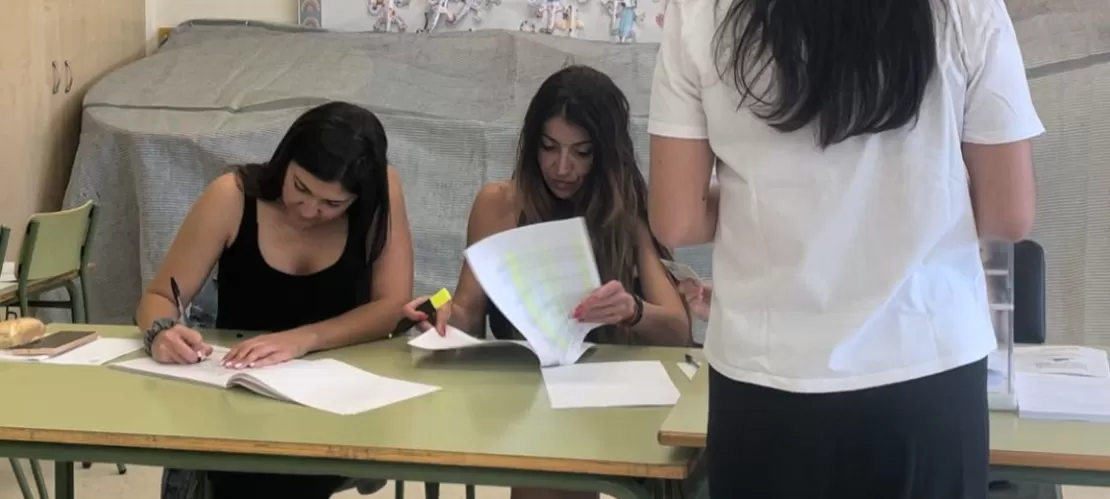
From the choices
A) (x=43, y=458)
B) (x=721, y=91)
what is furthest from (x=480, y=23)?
(x=721, y=91)

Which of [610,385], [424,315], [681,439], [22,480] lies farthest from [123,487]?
A: [681,439]

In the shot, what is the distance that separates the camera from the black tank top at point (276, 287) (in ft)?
6.30

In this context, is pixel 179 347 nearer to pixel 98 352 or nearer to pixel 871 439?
pixel 98 352

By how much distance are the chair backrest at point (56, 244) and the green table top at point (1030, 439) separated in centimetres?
205

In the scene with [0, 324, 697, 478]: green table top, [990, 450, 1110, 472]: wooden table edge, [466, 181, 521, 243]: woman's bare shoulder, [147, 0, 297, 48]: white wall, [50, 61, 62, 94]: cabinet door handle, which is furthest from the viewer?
[147, 0, 297, 48]: white wall

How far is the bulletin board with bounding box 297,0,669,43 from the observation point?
4164 mm

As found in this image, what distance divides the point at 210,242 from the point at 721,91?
3.95ft

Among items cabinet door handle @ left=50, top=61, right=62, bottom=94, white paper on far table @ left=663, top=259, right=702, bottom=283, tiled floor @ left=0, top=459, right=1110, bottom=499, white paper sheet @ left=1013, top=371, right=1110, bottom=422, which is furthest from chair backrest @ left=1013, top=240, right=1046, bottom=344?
cabinet door handle @ left=50, top=61, right=62, bottom=94

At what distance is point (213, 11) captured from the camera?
4477 mm

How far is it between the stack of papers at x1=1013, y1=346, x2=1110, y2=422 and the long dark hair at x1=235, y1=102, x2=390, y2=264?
111 cm

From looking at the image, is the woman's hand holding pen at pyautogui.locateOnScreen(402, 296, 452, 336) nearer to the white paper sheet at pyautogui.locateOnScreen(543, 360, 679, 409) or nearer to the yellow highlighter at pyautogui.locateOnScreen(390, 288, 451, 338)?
the yellow highlighter at pyautogui.locateOnScreen(390, 288, 451, 338)

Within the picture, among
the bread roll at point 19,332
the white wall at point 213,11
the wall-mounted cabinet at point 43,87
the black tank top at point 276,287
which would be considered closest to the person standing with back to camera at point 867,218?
the black tank top at point 276,287

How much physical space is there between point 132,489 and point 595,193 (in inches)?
67.0

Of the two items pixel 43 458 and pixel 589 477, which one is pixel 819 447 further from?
pixel 43 458
